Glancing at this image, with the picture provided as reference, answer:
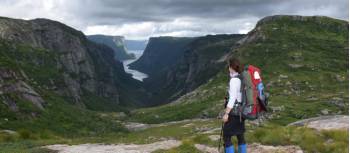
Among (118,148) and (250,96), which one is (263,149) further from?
(118,148)

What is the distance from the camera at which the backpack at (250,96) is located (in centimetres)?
2003

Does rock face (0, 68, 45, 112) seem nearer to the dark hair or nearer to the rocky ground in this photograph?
the rocky ground

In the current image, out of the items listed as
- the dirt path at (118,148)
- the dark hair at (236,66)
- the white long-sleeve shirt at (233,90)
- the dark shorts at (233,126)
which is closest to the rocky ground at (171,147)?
the dirt path at (118,148)

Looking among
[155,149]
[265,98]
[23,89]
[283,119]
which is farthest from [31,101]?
[265,98]

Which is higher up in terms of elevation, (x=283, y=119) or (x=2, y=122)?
(x=2, y=122)

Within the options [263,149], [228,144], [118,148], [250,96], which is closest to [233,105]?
[250,96]

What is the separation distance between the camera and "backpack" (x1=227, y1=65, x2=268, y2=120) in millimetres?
20031

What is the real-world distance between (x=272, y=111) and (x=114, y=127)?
68.4 m

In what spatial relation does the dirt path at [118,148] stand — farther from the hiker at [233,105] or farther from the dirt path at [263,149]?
the hiker at [233,105]

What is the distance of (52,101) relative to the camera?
184875 millimetres

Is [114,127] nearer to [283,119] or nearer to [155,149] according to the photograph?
[283,119]

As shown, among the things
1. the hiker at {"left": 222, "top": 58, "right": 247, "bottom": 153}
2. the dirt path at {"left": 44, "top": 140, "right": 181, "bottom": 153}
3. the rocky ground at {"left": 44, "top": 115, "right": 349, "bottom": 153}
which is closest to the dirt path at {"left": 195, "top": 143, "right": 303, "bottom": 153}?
the rocky ground at {"left": 44, "top": 115, "right": 349, "bottom": 153}

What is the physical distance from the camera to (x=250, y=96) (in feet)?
65.5

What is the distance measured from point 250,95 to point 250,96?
0.15 feet
